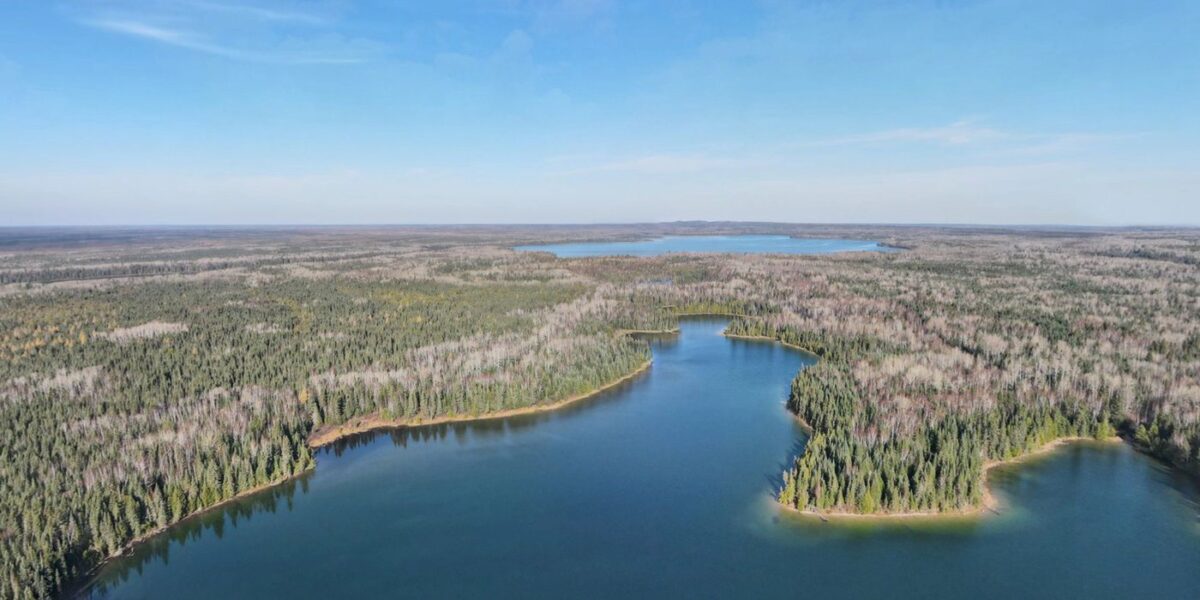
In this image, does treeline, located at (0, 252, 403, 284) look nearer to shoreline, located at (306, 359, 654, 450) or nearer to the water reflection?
shoreline, located at (306, 359, 654, 450)

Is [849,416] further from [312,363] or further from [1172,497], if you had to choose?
[312,363]

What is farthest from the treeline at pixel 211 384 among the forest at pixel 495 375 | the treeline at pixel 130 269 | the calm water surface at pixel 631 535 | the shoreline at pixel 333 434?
the treeline at pixel 130 269

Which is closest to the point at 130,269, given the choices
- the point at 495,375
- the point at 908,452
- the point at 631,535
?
the point at 495,375

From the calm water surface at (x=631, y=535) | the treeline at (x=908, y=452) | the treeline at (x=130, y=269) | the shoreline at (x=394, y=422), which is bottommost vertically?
the calm water surface at (x=631, y=535)

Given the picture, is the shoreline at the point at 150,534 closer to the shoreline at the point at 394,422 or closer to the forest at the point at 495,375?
the forest at the point at 495,375

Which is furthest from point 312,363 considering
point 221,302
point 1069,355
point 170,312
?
point 1069,355
